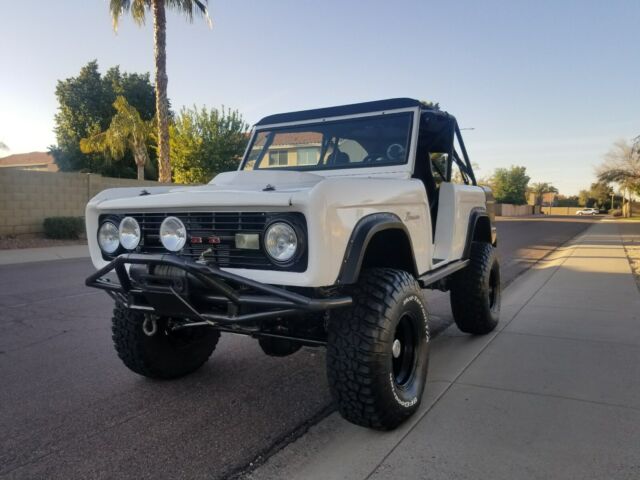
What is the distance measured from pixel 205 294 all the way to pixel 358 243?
2.76 feet

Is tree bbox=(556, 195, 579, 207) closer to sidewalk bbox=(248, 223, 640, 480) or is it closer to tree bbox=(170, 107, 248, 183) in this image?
tree bbox=(170, 107, 248, 183)

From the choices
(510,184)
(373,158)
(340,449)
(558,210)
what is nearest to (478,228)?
(373,158)

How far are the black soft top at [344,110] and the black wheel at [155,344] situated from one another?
201cm

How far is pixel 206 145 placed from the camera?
24.4 m

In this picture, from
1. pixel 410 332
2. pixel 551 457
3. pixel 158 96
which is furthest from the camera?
pixel 158 96

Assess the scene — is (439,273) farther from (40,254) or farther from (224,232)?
(40,254)

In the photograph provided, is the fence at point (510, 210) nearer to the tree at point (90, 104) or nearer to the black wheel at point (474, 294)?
the tree at point (90, 104)

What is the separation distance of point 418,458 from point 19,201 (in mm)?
16119

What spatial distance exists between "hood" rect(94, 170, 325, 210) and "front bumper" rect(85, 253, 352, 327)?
0.35 metres

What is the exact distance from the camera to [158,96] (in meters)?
17.6

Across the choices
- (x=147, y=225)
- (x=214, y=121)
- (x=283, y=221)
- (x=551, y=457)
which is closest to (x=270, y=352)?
(x=147, y=225)

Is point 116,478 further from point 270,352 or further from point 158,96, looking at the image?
point 158,96

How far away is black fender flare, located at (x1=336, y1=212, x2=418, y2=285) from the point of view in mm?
2609

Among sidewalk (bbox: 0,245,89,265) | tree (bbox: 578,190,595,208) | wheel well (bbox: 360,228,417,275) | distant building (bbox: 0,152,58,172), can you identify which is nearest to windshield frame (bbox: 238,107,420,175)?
wheel well (bbox: 360,228,417,275)
